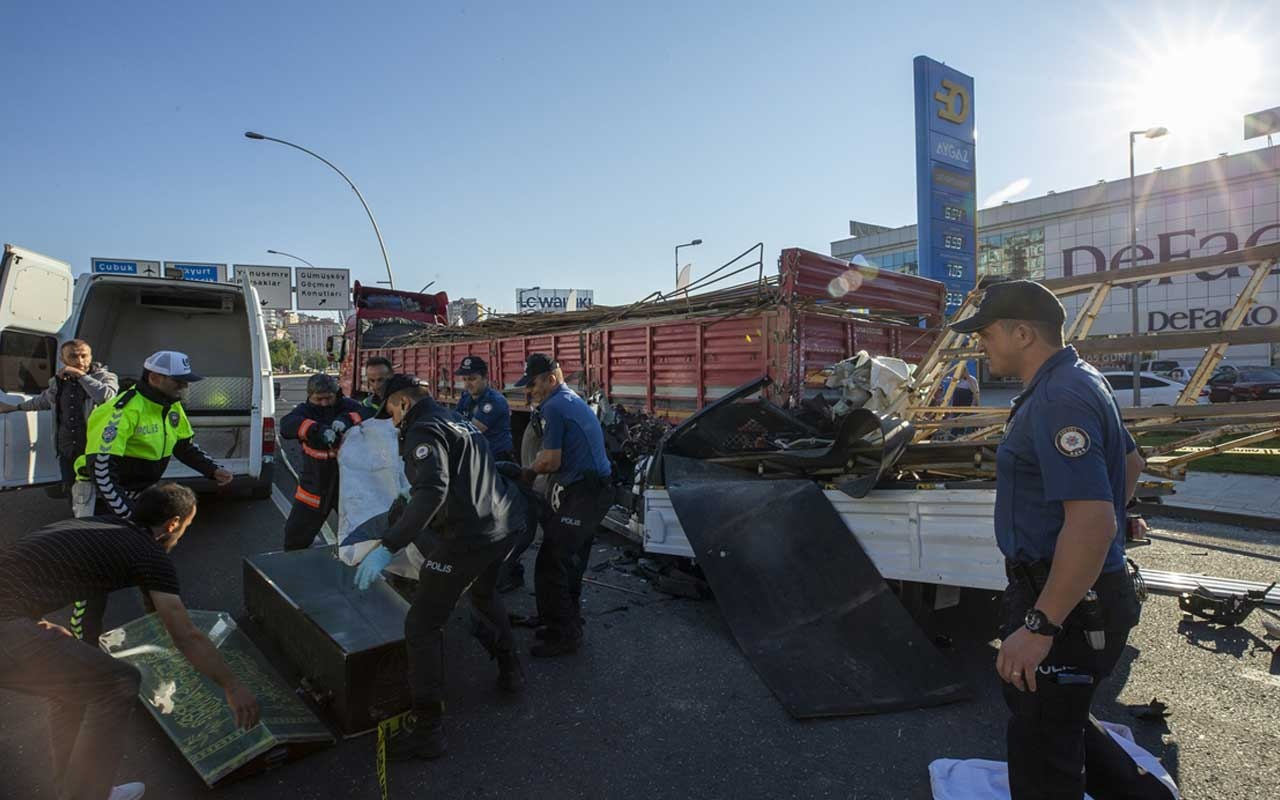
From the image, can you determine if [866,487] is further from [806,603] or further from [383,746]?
[383,746]

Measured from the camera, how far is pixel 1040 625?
1.69m

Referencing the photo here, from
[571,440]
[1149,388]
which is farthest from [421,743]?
[1149,388]

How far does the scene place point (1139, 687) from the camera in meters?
3.37

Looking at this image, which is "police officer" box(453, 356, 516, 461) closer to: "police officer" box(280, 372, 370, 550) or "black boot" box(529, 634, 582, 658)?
"police officer" box(280, 372, 370, 550)

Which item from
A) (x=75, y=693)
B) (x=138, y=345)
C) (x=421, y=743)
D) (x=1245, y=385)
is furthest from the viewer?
(x=1245, y=385)

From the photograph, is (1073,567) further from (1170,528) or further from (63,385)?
(1170,528)

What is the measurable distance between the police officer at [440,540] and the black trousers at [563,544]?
0.54 metres

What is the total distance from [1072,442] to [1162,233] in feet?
133

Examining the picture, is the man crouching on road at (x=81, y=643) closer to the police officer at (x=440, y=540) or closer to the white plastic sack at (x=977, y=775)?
the police officer at (x=440, y=540)

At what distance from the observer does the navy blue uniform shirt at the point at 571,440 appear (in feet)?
13.3

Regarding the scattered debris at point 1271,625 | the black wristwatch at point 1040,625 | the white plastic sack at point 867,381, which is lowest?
the scattered debris at point 1271,625

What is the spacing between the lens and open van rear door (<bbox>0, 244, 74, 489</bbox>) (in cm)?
589

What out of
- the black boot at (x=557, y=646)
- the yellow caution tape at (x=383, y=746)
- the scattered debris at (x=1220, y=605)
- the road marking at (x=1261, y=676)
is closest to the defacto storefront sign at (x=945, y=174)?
the scattered debris at (x=1220, y=605)

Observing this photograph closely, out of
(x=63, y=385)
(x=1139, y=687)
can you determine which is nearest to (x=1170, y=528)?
(x=1139, y=687)
